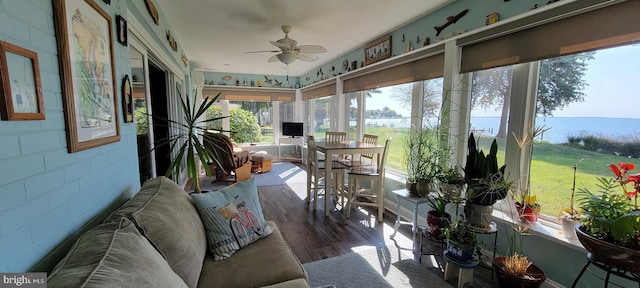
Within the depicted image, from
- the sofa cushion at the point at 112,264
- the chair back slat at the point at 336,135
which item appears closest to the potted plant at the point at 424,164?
the chair back slat at the point at 336,135

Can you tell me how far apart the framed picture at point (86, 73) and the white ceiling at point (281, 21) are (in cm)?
141

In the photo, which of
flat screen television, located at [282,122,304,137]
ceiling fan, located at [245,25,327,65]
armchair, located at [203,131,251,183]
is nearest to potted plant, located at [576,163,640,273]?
ceiling fan, located at [245,25,327,65]

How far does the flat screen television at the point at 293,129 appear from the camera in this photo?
650cm

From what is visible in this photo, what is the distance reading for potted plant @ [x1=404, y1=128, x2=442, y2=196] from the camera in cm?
231

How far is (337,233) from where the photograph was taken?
2688 mm

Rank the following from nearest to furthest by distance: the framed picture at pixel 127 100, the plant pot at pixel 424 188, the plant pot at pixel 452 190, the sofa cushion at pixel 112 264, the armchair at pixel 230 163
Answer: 1. the sofa cushion at pixel 112 264
2. the framed picture at pixel 127 100
3. the plant pot at pixel 452 190
4. the plant pot at pixel 424 188
5. the armchair at pixel 230 163

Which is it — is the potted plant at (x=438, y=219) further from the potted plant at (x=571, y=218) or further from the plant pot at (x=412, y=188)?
the potted plant at (x=571, y=218)

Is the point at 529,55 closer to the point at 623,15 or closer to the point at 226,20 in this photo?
the point at 623,15

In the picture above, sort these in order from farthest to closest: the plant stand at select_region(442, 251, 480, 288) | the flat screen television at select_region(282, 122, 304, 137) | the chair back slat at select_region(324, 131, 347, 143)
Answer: the flat screen television at select_region(282, 122, 304, 137), the chair back slat at select_region(324, 131, 347, 143), the plant stand at select_region(442, 251, 480, 288)

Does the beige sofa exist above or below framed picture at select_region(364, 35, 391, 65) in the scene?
below

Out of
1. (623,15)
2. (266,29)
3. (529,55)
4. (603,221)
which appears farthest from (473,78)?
(266,29)

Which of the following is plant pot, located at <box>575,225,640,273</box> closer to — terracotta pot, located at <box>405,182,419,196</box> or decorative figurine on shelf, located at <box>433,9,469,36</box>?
terracotta pot, located at <box>405,182,419,196</box>

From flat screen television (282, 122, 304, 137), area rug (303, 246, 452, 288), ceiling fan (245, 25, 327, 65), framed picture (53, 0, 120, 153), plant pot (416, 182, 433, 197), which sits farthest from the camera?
flat screen television (282, 122, 304, 137)

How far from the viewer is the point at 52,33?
3.03 ft
